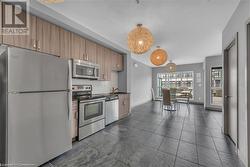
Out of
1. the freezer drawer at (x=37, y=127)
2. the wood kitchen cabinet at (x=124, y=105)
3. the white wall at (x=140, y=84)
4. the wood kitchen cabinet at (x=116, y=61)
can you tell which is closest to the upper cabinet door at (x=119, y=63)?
the wood kitchen cabinet at (x=116, y=61)

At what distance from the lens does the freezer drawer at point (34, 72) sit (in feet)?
4.76

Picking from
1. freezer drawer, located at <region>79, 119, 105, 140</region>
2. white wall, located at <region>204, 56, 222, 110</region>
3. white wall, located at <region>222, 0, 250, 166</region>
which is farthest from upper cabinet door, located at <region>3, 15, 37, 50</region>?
white wall, located at <region>204, 56, 222, 110</region>

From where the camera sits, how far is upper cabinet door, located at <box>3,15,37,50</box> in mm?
1734

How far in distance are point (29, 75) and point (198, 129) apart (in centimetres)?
391

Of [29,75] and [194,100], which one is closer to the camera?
[29,75]

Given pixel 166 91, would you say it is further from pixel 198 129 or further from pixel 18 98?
pixel 18 98

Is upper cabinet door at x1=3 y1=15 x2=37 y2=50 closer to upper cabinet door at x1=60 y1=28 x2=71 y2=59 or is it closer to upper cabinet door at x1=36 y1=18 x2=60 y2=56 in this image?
upper cabinet door at x1=36 y1=18 x2=60 y2=56

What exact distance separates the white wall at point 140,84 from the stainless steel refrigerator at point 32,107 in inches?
A: 178

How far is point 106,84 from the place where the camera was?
4.32 metres

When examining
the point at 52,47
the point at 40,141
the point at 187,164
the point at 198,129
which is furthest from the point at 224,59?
the point at 40,141

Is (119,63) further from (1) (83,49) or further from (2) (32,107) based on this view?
(2) (32,107)

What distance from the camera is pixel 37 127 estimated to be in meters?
1.67

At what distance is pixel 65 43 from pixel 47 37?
396 mm

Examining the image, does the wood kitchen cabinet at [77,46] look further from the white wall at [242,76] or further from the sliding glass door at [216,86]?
the sliding glass door at [216,86]
